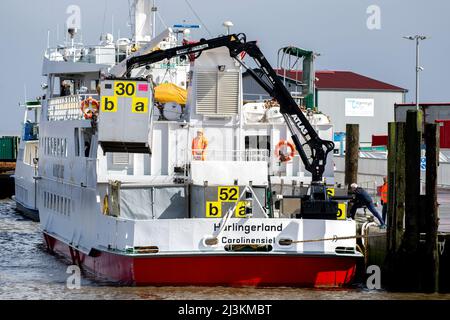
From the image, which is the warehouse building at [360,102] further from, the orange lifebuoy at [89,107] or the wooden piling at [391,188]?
the wooden piling at [391,188]

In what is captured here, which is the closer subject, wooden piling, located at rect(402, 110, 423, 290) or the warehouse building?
wooden piling, located at rect(402, 110, 423, 290)

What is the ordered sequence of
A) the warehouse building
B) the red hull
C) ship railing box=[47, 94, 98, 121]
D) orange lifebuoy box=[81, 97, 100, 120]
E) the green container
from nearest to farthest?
the red hull → orange lifebuoy box=[81, 97, 100, 120] → ship railing box=[47, 94, 98, 121] → the green container → the warehouse building

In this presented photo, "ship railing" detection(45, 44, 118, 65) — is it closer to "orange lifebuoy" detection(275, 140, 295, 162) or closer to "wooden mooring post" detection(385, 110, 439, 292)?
"orange lifebuoy" detection(275, 140, 295, 162)

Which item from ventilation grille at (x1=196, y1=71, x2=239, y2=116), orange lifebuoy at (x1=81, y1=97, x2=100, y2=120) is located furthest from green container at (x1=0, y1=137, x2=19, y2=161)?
ventilation grille at (x1=196, y1=71, x2=239, y2=116)

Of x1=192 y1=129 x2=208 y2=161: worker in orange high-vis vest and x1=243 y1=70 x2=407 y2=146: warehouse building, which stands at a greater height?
x1=243 y1=70 x2=407 y2=146: warehouse building

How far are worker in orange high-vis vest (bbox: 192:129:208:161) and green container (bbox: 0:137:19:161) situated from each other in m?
60.2

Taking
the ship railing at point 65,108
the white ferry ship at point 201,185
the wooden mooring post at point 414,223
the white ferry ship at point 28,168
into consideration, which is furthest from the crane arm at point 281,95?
the white ferry ship at point 28,168

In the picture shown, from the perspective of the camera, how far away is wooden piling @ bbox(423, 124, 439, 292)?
28.8 metres

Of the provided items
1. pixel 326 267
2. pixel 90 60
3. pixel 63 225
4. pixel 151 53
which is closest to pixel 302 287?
pixel 326 267

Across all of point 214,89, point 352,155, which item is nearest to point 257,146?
point 214,89

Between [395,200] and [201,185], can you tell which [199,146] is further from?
[395,200]

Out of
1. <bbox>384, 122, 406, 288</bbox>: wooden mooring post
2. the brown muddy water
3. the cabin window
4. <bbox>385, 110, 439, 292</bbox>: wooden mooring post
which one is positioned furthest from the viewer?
the cabin window

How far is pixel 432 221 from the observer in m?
29.0

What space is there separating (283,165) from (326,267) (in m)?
5.56
